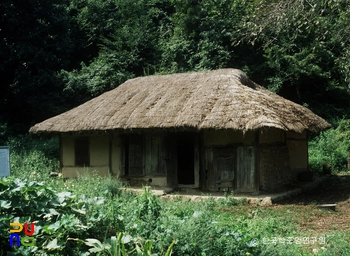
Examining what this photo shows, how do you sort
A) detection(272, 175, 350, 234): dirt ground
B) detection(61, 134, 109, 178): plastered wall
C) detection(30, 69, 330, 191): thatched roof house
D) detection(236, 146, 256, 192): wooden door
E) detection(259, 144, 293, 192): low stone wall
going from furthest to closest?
1. detection(61, 134, 109, 178): plastered wall
2. detection(259, 144, 293, 192): low stone wall
3. detection(236, 146, 256, 192): wooden door
4. detection(30, 69, 330, 191): thatched roof house
5. detection(272, 175, 350, 234): dirt ground

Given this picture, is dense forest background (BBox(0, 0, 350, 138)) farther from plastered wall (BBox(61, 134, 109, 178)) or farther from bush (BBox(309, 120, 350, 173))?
plastered wall (BBox(61, 134, 109, 178))

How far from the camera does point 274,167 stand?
41.7 feet

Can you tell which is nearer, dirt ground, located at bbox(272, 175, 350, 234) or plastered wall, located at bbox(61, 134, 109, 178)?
dirt ground, located at bbox(272, 175, 350, 234)

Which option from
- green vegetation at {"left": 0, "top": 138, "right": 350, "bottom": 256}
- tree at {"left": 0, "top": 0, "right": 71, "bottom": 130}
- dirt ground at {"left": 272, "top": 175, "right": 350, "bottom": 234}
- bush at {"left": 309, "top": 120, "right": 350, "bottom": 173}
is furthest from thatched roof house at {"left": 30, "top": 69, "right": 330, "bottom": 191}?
green vegetation at {"left": 0, "top": 138, "right": 350, "bottom": 256}

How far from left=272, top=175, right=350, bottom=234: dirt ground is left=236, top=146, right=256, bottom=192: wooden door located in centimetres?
97

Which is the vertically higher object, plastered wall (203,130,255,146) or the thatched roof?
the thatched roof

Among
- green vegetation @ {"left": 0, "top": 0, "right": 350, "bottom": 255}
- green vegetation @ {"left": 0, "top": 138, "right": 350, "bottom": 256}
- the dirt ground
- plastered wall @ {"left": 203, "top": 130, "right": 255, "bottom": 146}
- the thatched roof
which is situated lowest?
the dirt ground

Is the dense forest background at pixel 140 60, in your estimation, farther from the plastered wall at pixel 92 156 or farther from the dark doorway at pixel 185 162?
the dark doorway at pixel 185 162

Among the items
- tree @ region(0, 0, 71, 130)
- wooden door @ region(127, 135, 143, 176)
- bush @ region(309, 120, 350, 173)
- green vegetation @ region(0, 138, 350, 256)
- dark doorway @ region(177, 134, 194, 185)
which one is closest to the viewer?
green vegetation @ region(0, 138, 350, 256)

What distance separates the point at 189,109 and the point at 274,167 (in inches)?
114

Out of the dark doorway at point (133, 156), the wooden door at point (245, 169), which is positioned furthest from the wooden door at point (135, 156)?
the wooden door at point (245, 169)

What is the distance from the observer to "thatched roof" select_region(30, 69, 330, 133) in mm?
11242

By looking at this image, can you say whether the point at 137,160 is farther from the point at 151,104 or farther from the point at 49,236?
the point at 49,236

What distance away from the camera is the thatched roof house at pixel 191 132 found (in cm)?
1170
